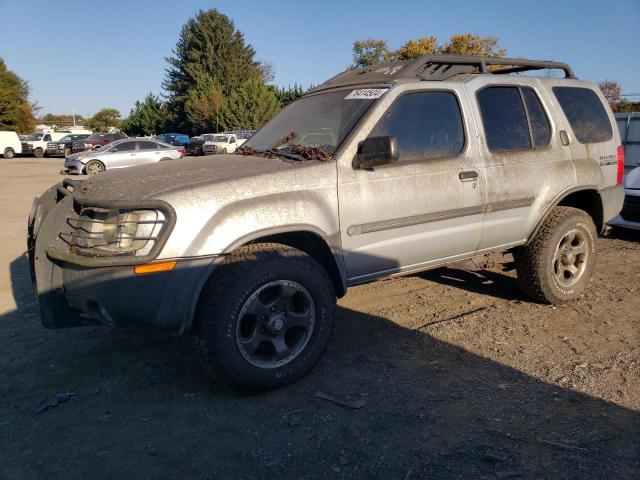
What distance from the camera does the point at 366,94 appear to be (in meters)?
3.79

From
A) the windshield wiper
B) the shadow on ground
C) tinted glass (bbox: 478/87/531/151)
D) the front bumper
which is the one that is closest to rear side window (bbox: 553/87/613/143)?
tinted glass (bbox: 478/87/531/151)

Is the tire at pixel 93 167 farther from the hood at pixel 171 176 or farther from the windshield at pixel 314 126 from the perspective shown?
the hood at pixel 171 176

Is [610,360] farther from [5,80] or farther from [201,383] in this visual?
[5,80]

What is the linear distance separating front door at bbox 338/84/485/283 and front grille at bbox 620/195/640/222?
4.60 metres

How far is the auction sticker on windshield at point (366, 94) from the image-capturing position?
3703mm

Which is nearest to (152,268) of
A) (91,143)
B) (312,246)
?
(312,246)

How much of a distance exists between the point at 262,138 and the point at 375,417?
8.16ft

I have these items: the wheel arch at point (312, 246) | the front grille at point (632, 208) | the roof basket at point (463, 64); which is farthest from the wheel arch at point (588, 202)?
the front grille at point (632, 208)

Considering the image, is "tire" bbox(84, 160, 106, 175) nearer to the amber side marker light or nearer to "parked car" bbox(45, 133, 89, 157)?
"parked car" bbox(45, 133, 89, 157)

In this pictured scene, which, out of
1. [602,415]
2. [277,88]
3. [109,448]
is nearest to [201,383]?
[109,448]

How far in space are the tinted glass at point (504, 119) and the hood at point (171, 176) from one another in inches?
64.8

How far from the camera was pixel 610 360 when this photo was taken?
363 centimetres

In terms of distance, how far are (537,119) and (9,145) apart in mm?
39445

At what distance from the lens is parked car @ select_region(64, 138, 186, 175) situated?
2186 centimetres
